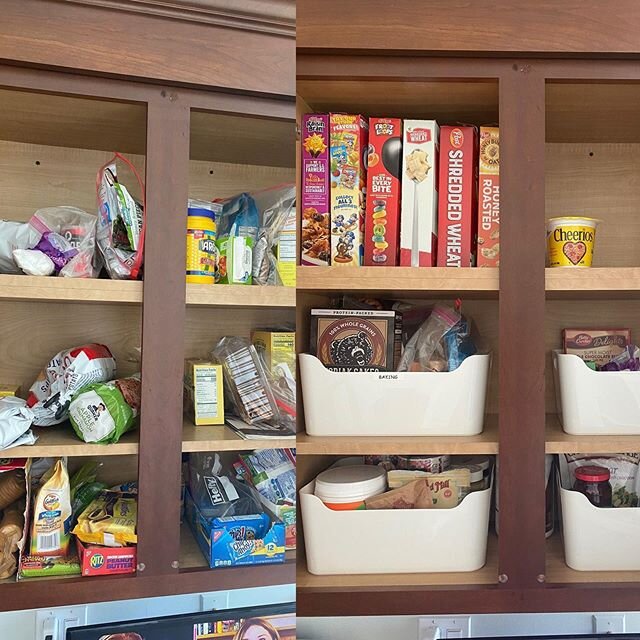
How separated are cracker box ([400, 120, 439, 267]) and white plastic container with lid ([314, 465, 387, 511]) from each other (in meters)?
0.26

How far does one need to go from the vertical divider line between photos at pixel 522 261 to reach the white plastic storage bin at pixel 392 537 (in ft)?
0.31

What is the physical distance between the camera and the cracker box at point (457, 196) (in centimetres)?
64

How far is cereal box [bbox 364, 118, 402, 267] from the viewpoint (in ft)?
2.10

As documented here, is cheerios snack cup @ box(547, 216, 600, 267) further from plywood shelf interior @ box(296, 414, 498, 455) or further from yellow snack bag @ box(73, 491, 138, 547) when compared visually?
yellow snack bag @ box(73, 491, 138, 547)

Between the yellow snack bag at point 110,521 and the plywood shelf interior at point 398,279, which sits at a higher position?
the plywood shelf interior at point 398,279

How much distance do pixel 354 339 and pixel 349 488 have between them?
0.57ft

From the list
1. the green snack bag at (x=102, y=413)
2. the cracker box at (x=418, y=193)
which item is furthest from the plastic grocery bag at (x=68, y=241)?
the cracker box at (x=418, y=193)

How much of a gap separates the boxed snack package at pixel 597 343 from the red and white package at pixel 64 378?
1.88 ft

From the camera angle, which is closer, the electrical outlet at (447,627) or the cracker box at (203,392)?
the cracker box at (203,392)

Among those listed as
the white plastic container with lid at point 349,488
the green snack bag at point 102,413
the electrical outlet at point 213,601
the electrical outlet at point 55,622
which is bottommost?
the electrical outlet at point 55,622

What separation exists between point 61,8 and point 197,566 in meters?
0.64

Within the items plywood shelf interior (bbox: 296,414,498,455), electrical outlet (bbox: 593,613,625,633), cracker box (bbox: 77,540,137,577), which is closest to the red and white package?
cracker box (bbox: 77,540,137,577)

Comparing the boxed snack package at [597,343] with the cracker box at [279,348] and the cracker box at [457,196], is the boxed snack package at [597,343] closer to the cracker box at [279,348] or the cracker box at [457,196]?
the cracker box at [457,196]

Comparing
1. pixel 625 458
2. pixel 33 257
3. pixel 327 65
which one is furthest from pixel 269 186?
pixel 625 458
